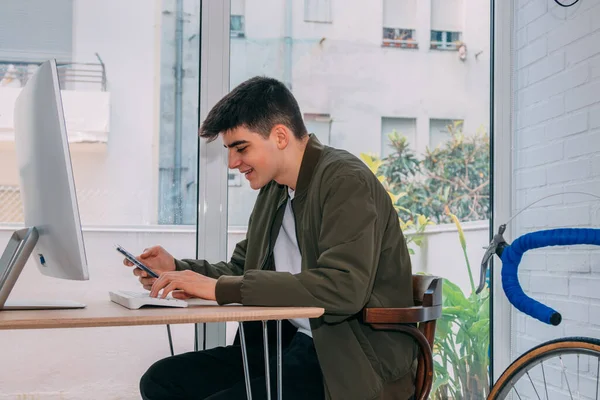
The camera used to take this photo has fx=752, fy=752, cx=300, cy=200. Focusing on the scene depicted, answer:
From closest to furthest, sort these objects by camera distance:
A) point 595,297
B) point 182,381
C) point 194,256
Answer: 1. point 182,381
2. point 595,297
3. point 194,256

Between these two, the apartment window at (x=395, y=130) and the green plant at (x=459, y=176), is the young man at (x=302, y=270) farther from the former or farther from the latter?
Answer: the green plant at (x=459, y=176)

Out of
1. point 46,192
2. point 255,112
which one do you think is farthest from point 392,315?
point 46,192

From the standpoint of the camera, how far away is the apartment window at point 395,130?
2684 mm

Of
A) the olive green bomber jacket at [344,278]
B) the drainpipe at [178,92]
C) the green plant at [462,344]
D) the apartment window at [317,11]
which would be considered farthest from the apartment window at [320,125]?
the olive green bomber jacket at [344,278]

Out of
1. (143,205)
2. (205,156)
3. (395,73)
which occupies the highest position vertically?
(395,73)

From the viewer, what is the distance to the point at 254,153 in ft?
Answer: 5.73

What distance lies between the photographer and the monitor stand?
56.8 inches

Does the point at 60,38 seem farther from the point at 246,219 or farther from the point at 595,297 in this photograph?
the point at 595,297

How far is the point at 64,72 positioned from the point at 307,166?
104 centimetres

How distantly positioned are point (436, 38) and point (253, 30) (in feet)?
2.31

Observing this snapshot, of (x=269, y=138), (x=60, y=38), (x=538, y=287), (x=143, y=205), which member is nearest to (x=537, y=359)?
(x=538, y=287)

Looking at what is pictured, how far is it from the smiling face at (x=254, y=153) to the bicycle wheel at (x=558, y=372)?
2.81 feet

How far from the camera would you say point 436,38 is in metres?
2.78

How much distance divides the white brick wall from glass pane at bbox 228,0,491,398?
0.14 meters
